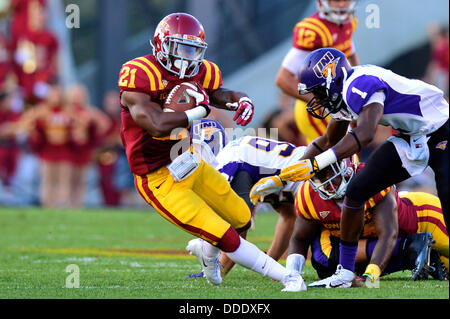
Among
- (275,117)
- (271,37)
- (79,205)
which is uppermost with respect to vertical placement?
(271,37)

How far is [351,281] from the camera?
16.0 ft

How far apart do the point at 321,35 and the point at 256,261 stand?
107 inches

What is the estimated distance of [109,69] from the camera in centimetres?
1341

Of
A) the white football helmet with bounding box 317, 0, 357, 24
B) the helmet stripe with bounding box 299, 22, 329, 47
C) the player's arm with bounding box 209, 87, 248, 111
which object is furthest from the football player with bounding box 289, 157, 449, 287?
the white football helmet with bounding box 317, 0, 357, 24

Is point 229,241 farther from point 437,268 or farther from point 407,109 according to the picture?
point 437,268

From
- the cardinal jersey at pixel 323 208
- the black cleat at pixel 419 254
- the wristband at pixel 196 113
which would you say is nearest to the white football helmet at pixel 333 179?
the cardinal jersey at pixel 323 208

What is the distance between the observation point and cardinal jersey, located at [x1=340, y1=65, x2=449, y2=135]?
4.59m

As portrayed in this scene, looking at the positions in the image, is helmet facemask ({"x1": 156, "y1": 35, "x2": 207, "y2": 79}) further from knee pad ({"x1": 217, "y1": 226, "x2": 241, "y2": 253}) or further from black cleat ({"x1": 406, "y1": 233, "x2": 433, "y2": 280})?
black cleat ({"x1": 406, "y1": 233, "x2": 433, "y2": 280})

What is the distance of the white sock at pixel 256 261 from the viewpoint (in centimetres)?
468

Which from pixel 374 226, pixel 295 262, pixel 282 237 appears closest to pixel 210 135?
pixel 282 237

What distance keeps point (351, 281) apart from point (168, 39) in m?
1.69

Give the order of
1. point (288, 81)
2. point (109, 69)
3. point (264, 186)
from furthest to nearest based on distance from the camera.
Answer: point (109, 69), point (288, 81), point (264, 186)

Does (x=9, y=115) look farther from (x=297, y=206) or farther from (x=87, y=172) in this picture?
(x=297, y=206)
